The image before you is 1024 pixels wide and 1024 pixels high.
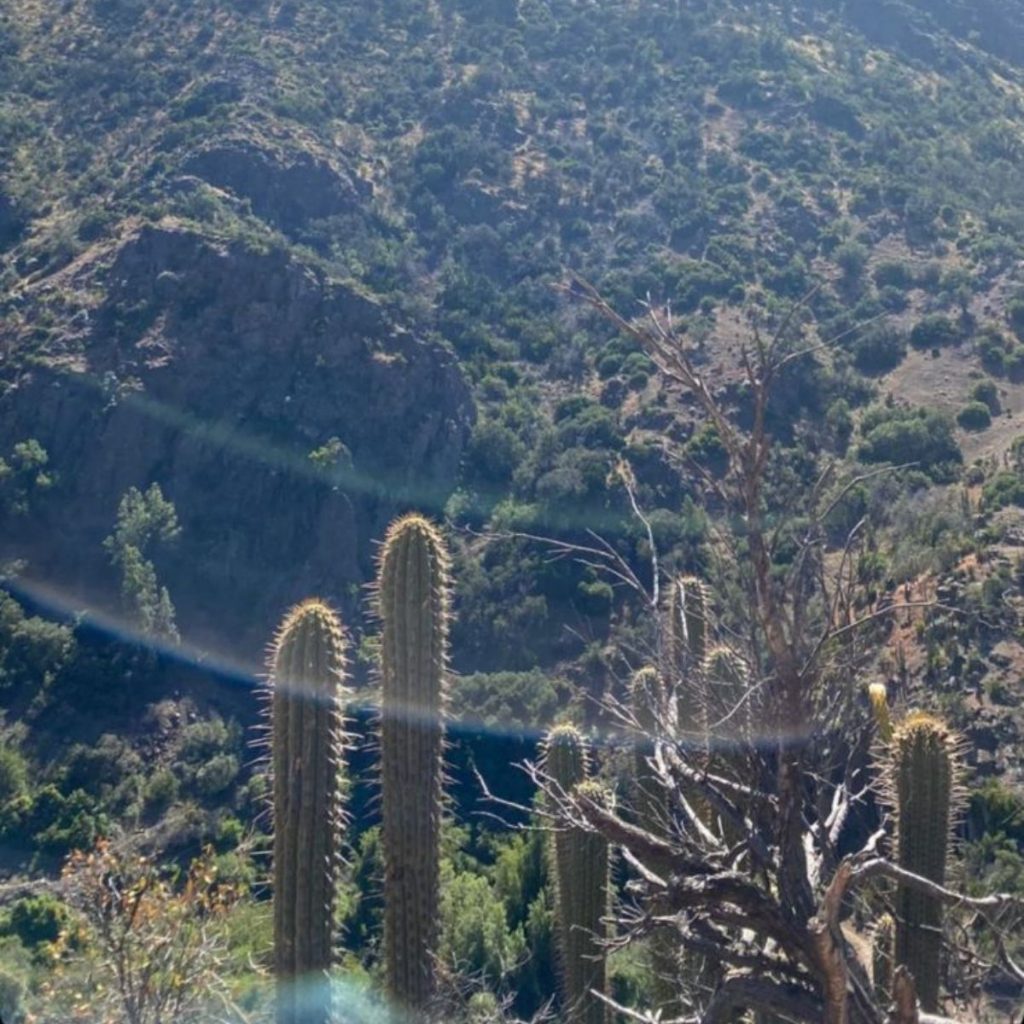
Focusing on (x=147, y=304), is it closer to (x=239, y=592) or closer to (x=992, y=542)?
(x=239, y=592)

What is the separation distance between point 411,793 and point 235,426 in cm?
2397

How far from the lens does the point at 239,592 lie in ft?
88.4

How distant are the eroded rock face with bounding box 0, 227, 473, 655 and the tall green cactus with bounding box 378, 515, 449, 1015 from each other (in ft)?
63.6

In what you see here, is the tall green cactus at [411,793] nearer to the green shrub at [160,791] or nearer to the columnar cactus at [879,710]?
the columnar cactus at [879,710]

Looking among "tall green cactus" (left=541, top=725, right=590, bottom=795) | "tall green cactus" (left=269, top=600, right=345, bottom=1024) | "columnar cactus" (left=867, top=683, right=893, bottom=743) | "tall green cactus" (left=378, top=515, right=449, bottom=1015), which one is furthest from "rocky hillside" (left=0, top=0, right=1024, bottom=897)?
"columnar cactus" (left=867, top=683, right=893, bottom=743)

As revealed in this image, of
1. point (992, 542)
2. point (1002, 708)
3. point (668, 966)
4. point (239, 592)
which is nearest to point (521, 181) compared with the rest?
point (239, 592)

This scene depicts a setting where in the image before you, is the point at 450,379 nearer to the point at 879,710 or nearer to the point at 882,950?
the point at 882,950

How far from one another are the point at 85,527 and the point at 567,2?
34.1 metres

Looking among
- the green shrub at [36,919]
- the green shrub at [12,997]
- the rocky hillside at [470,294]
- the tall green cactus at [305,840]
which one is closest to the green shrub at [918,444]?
the rocky hillside at [470,294]

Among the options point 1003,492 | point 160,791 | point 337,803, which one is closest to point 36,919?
point 160,791

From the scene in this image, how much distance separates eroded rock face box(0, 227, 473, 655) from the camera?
27.1 m

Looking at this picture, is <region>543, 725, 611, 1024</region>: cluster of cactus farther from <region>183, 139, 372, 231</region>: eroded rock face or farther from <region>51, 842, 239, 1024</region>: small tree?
<region>183, 139, 372, 231</region>: eroded rock face

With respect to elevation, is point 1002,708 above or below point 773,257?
below

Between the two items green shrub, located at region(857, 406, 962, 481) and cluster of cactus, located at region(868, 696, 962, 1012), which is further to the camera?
green shrub, located at region(857, 406, 962, 481)
